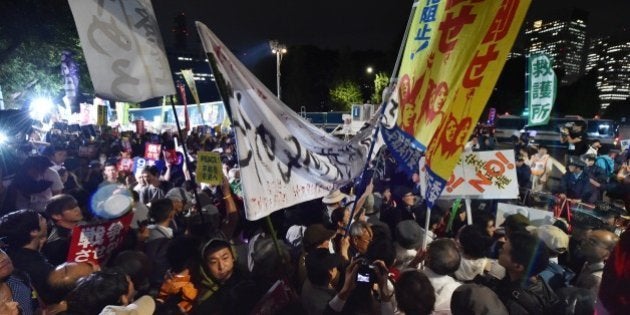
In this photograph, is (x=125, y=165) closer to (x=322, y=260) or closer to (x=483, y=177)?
(x=322, y=260)

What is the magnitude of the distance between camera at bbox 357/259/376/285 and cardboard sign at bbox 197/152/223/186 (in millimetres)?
2853

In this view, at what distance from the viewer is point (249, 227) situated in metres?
5.06

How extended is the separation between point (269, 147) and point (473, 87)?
1573 millimetres

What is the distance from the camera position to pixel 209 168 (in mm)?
5191

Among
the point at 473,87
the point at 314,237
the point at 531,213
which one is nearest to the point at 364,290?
the point at 314,237

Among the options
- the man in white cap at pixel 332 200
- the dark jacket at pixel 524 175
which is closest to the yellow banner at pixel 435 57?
the man in white cap at pixel 332 200

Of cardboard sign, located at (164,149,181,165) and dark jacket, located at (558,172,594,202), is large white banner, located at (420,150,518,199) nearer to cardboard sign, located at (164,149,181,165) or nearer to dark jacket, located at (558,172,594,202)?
dark jacket, located at (558,172,594,202)

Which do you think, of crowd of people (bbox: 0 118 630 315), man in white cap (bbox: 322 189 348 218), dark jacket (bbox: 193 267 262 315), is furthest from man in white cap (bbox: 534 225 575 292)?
dark jacket (bbox: 193 267 262 315)

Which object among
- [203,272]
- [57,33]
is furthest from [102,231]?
[57,33]

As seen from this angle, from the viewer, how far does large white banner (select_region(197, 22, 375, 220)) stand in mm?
2748

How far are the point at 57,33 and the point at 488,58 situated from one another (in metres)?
20.3

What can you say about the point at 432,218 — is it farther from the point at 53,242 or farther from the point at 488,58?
the point at 53,242

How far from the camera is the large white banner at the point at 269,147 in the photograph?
275 centimetres

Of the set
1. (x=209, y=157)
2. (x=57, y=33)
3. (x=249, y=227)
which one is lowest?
(x=249, y=227)
